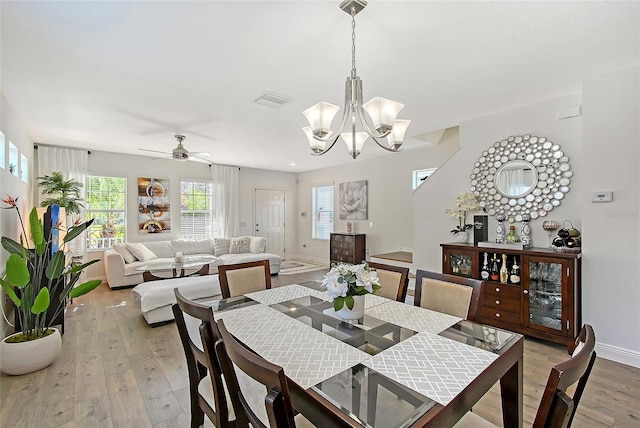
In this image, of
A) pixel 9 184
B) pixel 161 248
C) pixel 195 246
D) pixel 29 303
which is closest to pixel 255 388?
pixel 29 303

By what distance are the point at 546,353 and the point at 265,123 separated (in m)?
4.05

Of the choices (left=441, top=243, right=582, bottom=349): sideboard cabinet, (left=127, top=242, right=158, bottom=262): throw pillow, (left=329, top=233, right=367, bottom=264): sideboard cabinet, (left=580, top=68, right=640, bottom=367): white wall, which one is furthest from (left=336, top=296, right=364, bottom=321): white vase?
(left=127, top=242, right=158, bottom=262): throw pillow

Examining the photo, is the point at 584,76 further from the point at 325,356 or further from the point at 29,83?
the point at 29,83

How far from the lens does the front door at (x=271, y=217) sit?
26.6 feet

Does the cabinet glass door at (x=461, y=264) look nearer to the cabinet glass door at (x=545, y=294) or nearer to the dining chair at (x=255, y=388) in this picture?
the cabinet glass door at (x=545, y=294)

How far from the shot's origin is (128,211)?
6176 mm

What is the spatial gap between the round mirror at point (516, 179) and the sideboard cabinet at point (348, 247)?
11.6ft

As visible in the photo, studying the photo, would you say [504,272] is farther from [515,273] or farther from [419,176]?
[419,176]

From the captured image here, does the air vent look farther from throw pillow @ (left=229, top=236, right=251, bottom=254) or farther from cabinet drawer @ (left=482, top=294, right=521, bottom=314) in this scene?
throw pillow @ (left=229, top=236, right=251, bottom=254)

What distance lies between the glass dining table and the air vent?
7.11ft

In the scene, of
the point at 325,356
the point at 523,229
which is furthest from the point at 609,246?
the point at 325,356

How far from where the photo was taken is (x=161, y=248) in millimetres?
6113

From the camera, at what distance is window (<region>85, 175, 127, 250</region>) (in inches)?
230

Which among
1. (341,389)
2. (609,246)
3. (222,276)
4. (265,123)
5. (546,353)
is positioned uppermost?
(265,123)
